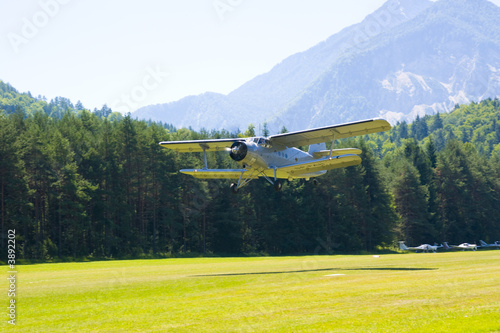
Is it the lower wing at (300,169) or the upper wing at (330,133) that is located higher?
the upper wing at (330,133)

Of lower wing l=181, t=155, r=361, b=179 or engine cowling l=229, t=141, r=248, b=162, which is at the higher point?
engine cowling l=229, t=141, r=248, b=162

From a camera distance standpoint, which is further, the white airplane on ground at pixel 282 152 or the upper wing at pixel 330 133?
the white airplane on ground at pixel 282 152

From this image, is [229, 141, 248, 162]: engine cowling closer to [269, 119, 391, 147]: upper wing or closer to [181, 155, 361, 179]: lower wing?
[181, 155, 361, 179]: lower wing

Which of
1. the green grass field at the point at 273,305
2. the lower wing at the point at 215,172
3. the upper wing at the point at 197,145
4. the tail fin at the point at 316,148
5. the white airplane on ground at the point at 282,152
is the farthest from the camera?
the tail fin at the point at 316,148

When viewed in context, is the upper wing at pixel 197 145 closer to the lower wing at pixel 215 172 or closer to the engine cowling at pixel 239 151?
the lower wing at pixel 215 172

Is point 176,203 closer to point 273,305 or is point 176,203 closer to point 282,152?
point 282,152

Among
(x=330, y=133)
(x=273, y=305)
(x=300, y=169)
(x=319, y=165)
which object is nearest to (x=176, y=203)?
(x=300, y=169)

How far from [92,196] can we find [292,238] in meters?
34.1

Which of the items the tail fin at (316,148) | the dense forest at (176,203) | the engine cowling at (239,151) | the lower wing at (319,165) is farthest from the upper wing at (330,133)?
the dense forest at (176,203)

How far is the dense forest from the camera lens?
201 ft

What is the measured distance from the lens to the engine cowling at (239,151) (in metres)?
33.2

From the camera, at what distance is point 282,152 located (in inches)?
1473

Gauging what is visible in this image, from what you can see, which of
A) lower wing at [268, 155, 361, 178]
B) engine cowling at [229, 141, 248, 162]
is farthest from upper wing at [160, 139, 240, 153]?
engine cowling at [229, 141, 248, 162]

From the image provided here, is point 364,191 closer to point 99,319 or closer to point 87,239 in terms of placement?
point 87,239
